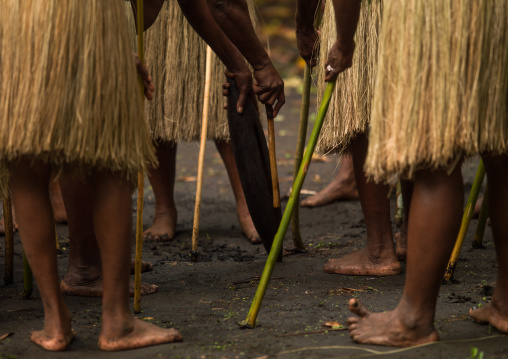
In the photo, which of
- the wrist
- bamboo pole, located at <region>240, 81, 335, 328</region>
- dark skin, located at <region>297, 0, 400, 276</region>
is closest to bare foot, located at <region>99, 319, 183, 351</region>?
bamboo pole, located at <region>240, 81, 335, 328</region>

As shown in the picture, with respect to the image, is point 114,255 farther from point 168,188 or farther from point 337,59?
point 168,188

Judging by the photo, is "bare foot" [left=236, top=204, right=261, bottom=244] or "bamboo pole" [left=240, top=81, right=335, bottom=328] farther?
"bare foot" [left=236, top=204, right=261, bottom=244]

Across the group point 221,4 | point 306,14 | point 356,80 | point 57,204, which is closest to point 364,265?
point 356,80

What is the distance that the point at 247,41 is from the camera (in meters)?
2.84

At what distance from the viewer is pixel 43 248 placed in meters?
1.98

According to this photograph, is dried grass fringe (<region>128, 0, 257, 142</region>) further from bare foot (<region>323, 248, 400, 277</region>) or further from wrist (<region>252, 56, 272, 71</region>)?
bare foot (<region>323, 248, 400, 277</region>)

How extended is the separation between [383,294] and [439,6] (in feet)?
3.95

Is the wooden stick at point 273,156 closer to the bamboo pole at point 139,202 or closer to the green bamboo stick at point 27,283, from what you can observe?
the bamboo pole at point 139,202

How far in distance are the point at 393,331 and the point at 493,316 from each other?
389 mm

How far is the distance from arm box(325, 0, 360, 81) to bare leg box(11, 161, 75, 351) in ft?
3.22

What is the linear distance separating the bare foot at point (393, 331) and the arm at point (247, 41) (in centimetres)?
114

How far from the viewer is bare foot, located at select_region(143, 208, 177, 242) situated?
151 inches

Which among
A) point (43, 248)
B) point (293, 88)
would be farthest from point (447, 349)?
point (293, 88)

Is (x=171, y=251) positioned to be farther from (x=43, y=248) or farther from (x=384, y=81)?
(x=384, y=81)
